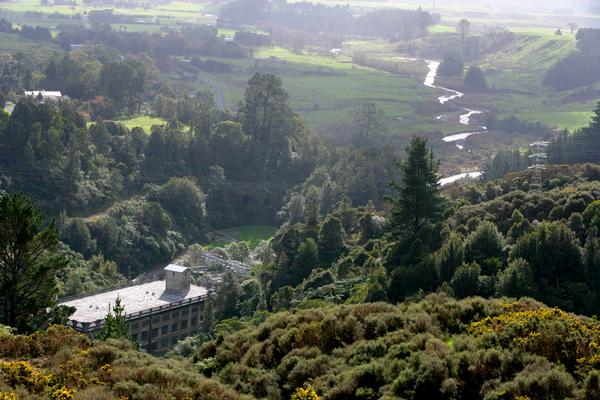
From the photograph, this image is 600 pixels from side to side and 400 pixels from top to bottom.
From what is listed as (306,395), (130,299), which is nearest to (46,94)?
(130,299)

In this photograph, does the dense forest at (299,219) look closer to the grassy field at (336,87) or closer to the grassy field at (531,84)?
the grassy field at (336,87)

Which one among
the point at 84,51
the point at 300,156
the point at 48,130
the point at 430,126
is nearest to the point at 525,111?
the point at 430,126

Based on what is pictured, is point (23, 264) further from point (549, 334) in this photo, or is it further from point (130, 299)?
point (130, 299)

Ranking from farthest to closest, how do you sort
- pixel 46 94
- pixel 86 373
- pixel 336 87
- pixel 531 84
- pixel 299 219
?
pixel 531 84, pixel 336 87, pixel 46 94, pixel 299 219, pixel 86 373

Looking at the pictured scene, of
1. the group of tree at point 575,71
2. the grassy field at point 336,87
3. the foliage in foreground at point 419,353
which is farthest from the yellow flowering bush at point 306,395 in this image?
the group of tree at point 575,71

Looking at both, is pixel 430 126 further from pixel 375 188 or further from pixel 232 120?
pixel 375 188
